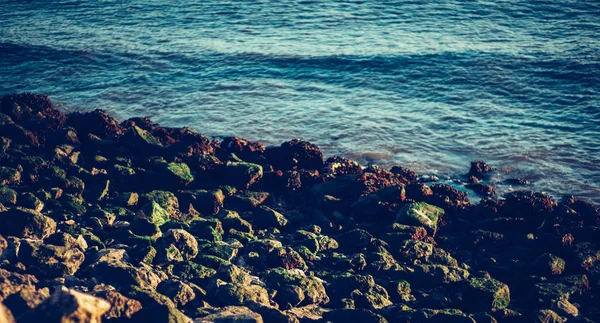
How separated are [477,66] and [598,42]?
18.3 feet

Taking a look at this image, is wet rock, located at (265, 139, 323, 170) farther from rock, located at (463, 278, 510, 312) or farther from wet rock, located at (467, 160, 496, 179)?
rock, located at (463, 278, 510, 312)

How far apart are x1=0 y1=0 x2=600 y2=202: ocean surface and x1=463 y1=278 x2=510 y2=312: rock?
6440 mm

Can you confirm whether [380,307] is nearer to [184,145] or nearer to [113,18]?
[184,145]

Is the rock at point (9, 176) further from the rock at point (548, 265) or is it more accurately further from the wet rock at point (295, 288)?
the rock at point (548, 265)

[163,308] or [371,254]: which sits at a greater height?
[163,308]

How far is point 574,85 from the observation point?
23.9 m

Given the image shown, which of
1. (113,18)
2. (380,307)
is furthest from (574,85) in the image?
(113,18)

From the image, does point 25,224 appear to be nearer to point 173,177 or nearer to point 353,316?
point 173,177

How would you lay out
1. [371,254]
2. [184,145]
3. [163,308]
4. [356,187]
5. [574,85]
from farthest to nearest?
[574,85] < [184,145] < [356,187] < [371,254] < [163,308]

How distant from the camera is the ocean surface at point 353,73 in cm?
1973

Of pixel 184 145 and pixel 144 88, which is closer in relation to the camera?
pixel 184 145

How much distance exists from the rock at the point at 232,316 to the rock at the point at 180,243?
83.9 inches

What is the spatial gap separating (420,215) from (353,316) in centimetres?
456

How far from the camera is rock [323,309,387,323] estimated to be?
9.34 metres
